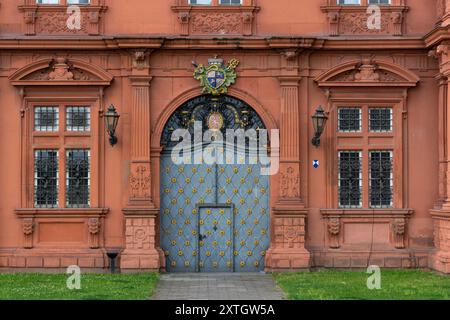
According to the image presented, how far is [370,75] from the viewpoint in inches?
865

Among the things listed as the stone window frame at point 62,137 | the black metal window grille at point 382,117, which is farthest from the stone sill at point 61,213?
the black metal window grille at point 382,117

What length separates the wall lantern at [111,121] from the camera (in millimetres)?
21250

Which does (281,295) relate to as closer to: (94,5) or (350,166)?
(350,166)

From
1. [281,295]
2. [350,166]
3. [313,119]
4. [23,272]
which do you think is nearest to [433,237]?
[350,166]

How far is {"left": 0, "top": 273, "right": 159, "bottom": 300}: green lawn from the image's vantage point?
17172 mm

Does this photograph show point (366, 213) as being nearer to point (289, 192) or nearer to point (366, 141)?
point (366, 141)

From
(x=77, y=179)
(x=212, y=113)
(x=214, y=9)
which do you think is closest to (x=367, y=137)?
(x=212, y=113)

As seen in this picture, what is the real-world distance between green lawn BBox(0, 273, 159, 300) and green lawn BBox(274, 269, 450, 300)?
284cm

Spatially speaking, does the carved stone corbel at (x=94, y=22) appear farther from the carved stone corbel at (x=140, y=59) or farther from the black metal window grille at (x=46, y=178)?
the black metal window grille at (x=46, y=178)

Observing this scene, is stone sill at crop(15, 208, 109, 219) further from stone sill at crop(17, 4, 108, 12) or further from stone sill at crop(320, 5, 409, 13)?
stone sill at crop(320, 5, 409, 13)

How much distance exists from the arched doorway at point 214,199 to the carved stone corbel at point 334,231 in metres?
1.44

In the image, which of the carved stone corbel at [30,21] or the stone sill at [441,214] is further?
the carved stone corbel at [30,21]

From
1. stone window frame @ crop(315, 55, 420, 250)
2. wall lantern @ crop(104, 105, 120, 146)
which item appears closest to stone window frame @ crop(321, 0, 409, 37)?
stone window frame @ crop(315, 55, 420, 250)

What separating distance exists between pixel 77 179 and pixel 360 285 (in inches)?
282
